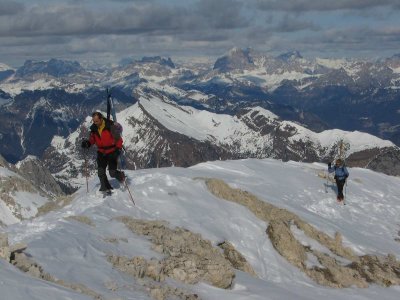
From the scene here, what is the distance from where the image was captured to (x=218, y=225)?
26891 mm

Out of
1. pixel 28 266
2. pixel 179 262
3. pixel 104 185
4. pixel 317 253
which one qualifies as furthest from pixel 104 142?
pixel 317 253

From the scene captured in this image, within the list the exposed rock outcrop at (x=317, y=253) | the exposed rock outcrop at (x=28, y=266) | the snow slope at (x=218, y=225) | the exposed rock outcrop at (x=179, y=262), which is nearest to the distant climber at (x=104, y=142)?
the snow slope at (x=218, y=225)

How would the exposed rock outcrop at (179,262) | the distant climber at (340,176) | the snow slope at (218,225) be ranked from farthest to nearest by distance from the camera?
the distant climber at (340,176) < the exposed rock outcrop at (179,262) < the snow slope at (218,225)

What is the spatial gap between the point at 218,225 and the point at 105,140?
22.6 feet

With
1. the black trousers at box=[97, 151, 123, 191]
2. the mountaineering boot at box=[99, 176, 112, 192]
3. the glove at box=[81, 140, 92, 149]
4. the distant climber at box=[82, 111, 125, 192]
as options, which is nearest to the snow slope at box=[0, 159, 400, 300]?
the mountaineering boot at box=[99, 176, 112, 192]

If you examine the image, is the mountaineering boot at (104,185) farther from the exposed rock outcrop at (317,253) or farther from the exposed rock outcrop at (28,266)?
the exposed rock outcrop at (28,266)

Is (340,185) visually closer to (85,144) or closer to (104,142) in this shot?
(104,142)

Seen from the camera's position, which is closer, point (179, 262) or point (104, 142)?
point (179, 262)

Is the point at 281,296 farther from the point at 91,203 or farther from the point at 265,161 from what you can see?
the point at 265,161

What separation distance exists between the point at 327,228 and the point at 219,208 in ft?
21.4

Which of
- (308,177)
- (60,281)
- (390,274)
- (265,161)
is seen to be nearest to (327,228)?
(390,274)

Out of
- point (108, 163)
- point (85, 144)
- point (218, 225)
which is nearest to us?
point (85, 144)

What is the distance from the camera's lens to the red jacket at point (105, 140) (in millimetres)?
24305

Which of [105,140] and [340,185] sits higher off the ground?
[105,140]
